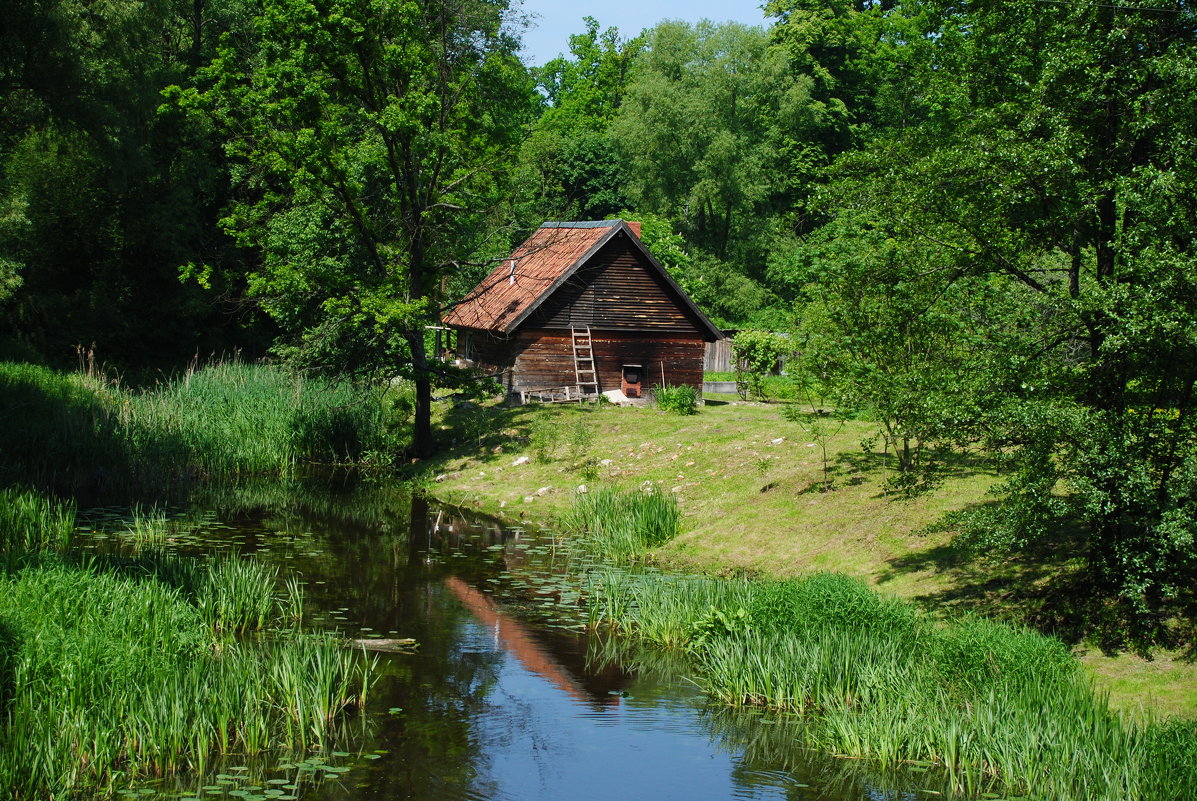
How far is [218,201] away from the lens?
139 feet

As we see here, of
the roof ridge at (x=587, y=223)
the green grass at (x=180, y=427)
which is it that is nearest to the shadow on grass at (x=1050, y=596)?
the green grass at (x=180, y=427)

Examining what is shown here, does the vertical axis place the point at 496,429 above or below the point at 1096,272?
below

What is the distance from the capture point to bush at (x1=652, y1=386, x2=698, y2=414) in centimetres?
3086

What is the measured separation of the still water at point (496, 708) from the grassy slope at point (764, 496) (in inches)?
123

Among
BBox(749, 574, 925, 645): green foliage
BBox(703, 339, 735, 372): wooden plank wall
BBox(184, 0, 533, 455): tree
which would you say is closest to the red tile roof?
BBox(184, 0, 533, 455): tree

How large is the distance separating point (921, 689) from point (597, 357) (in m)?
25.9

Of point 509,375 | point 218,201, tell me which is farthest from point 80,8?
point 509,375

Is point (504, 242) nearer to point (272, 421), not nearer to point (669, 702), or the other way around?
point (272, 421)

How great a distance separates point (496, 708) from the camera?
36.1 feet

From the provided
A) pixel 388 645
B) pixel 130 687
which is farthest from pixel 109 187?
pixel 130 687

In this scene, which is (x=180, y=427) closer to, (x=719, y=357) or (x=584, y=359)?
(x=584, y=359)

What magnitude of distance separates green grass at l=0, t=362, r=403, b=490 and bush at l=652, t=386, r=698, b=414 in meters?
8.41

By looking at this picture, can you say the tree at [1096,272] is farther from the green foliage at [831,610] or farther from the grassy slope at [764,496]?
the green foliage at [831,610]

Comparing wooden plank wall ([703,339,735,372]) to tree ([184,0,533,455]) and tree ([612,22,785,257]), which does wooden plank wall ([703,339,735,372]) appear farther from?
tree ([184,0,533,455])
